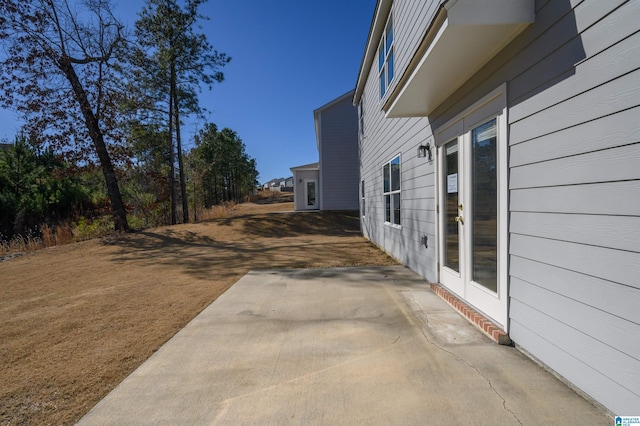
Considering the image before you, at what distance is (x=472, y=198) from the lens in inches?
130

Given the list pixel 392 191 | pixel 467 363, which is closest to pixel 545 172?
pixel 467 363

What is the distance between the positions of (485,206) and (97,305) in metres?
4.93

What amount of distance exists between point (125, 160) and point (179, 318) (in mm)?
12380

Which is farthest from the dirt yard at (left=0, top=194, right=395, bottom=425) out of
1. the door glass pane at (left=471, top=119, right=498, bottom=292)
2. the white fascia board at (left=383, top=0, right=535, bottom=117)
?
the white fascia board at (left=383, top=0, right=535, bottom=117)

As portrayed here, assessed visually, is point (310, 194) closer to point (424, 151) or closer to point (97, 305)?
point (424, 151)

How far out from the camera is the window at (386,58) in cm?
640

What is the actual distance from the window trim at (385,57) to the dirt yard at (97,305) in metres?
3.92

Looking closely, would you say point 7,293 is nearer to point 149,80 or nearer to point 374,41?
point 374,41

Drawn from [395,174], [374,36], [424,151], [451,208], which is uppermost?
[374,36]

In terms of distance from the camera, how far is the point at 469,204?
3.35 meters

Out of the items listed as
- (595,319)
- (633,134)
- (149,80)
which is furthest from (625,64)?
(149,80)

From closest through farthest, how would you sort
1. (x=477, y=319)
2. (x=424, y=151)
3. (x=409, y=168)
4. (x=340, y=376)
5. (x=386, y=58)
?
(x=340, y=376), (x=477, y=319), (x=424, y=151), (x=409, y=168), (x=386, y=58)

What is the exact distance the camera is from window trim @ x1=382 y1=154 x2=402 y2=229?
622 cm

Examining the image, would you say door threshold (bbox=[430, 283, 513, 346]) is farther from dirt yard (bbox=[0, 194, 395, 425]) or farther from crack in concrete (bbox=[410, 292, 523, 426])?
dirt yard (bbox=[0, 194, 395, 425])
